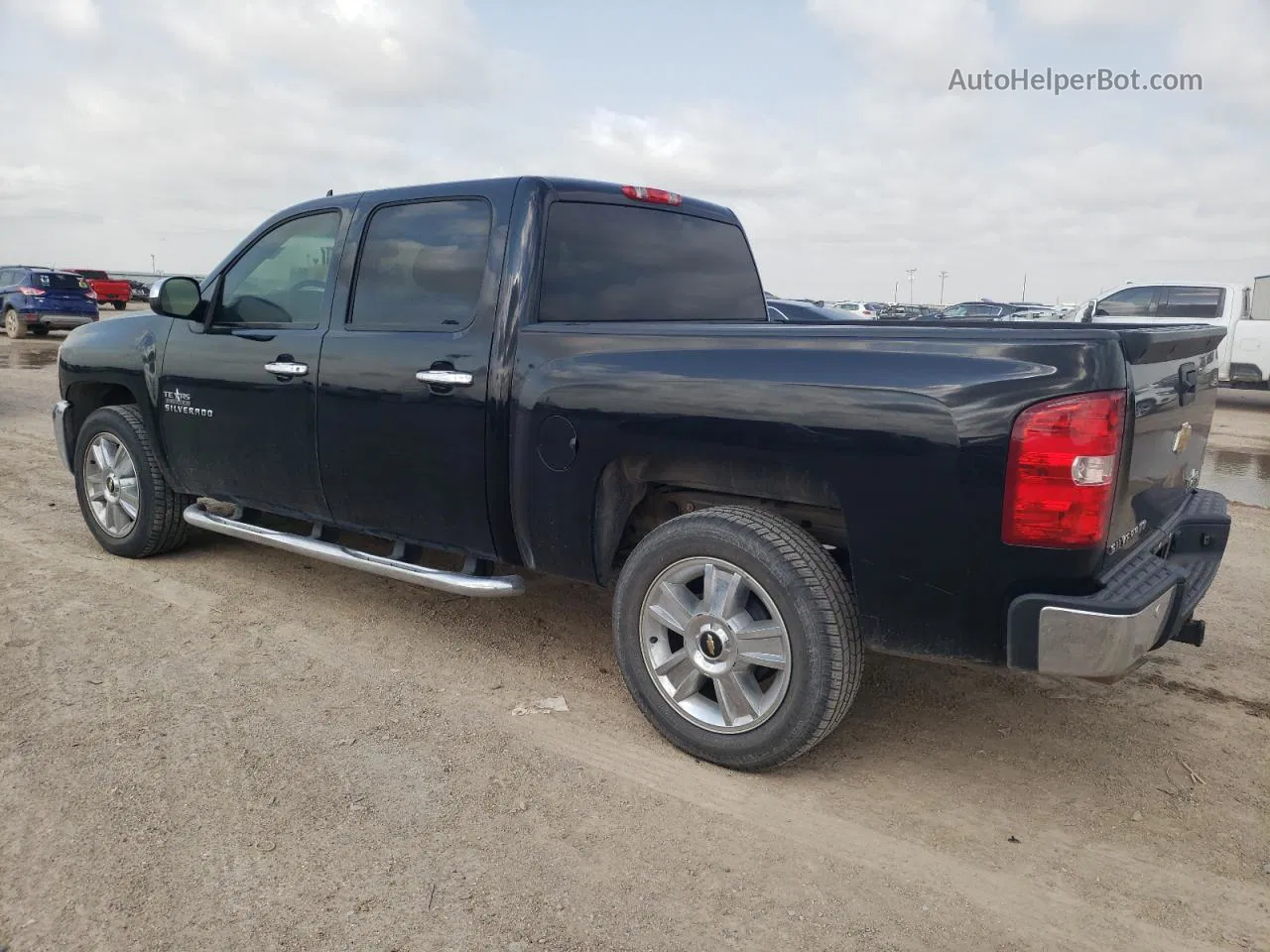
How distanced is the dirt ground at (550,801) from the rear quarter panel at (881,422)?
0.64m

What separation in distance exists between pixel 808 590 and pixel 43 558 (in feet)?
14.4

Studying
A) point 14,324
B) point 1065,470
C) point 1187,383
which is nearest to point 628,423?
point 1065,470

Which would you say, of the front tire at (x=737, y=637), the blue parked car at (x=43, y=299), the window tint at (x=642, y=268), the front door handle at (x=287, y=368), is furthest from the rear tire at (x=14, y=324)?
the front tire at (x=737, y=637)

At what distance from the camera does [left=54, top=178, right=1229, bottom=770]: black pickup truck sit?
2.58 m

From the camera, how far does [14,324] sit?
75.2 feet

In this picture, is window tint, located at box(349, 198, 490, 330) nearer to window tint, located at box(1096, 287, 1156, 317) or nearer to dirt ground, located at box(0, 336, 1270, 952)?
dirt ground, located at box(0, 336, 1270, 952)

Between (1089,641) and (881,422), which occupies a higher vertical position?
(881,422)

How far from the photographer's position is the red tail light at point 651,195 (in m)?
4.05

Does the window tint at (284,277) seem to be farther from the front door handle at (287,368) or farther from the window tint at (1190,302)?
the window tint at (1190,302)

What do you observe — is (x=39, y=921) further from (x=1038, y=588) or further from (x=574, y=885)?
(x=1038, y=588)

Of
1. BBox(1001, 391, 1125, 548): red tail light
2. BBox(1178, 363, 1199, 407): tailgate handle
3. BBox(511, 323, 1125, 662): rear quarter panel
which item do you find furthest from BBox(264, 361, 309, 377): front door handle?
BBox(1178, 363, 1199, 407): tailgate handle

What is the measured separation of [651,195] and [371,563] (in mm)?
1969

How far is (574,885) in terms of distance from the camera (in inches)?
99.6

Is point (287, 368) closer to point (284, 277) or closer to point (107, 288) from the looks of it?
point (284, 277)
